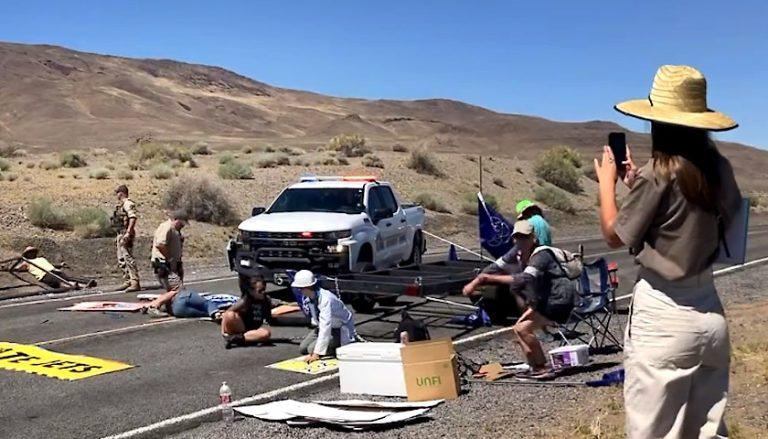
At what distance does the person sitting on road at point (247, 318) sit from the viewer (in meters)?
10.8

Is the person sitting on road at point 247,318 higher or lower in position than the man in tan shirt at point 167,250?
A: lower

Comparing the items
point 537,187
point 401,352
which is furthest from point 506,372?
point 537,187

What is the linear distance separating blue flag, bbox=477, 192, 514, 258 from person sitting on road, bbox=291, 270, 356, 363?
3.33 meters

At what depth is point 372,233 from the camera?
46.7 ft

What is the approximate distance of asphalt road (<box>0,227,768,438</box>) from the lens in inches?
299

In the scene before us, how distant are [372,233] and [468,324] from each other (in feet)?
8.65

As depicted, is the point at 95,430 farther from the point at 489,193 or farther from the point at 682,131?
the point at 489,193

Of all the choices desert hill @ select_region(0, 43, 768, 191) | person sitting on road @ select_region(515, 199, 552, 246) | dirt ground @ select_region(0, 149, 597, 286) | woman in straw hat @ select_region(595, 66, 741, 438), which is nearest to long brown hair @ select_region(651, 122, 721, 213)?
woman in straw hat @ select_region(595, 66, 741, 438)

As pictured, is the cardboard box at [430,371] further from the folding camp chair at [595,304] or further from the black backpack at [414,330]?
the folding camp chair at [595,304]

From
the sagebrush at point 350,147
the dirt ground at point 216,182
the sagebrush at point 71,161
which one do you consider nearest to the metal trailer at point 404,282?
the dirt ground at point 216,182

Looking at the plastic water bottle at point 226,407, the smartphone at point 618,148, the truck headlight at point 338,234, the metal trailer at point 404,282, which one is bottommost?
the plastic water bottle at point 226,407

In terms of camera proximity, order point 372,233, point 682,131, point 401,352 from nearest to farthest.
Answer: point 682,131 < point 401,352 < point 372,233

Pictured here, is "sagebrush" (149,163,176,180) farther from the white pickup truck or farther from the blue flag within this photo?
the blue flag

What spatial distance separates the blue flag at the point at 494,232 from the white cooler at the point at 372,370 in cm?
476
